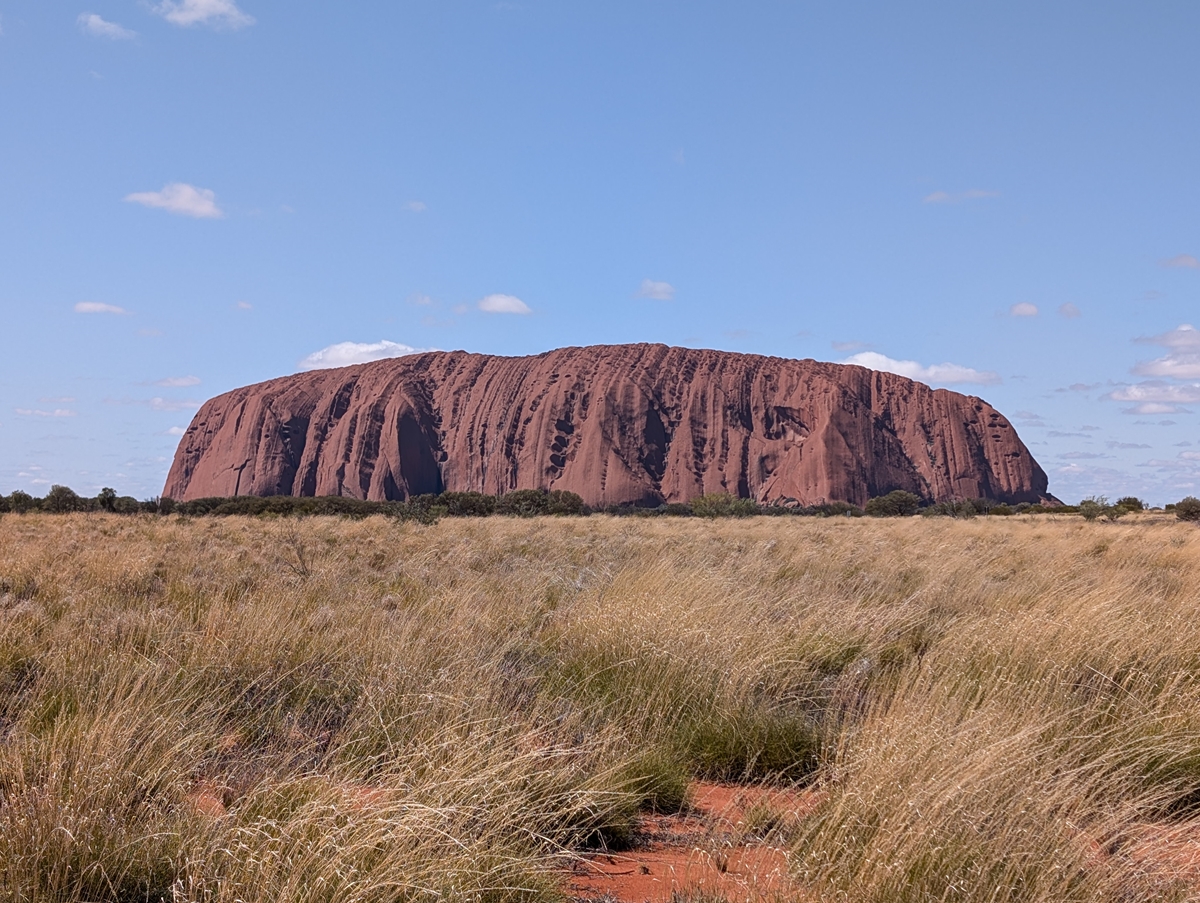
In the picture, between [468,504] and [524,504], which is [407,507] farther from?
[524,504]

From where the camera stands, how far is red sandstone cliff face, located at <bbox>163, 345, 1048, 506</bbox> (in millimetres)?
100938

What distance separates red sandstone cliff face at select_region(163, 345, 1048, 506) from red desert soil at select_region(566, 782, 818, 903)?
92320mm

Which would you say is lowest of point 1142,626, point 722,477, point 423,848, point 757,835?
point 757,835

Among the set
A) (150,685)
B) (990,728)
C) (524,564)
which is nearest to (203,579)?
(524,564)

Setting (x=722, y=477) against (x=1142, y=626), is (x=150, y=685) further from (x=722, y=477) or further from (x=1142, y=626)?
(x=722, y=477)

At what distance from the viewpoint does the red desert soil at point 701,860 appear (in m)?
3.03

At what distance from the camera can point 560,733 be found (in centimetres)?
438

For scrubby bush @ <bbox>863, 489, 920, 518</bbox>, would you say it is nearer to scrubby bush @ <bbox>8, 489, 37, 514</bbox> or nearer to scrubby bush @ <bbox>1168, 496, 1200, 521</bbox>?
scrubby bush @ <bbox>1168, 496, 1200, 521</bbox>

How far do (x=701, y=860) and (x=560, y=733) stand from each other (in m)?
1.40

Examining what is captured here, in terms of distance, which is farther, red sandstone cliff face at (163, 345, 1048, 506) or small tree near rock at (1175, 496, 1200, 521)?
red sandstone cliff face at (163, 345, 1048, 506)

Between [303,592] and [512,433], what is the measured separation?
100527mm

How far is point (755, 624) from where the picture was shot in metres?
6.63

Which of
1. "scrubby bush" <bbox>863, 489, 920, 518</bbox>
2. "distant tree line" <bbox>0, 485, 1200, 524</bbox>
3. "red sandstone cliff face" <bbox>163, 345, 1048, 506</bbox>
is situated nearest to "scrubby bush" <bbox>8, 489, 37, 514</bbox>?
"distant tree line" <bbox>0, 485, 1200, 524</bbox>

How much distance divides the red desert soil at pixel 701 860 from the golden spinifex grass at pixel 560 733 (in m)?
0.11
